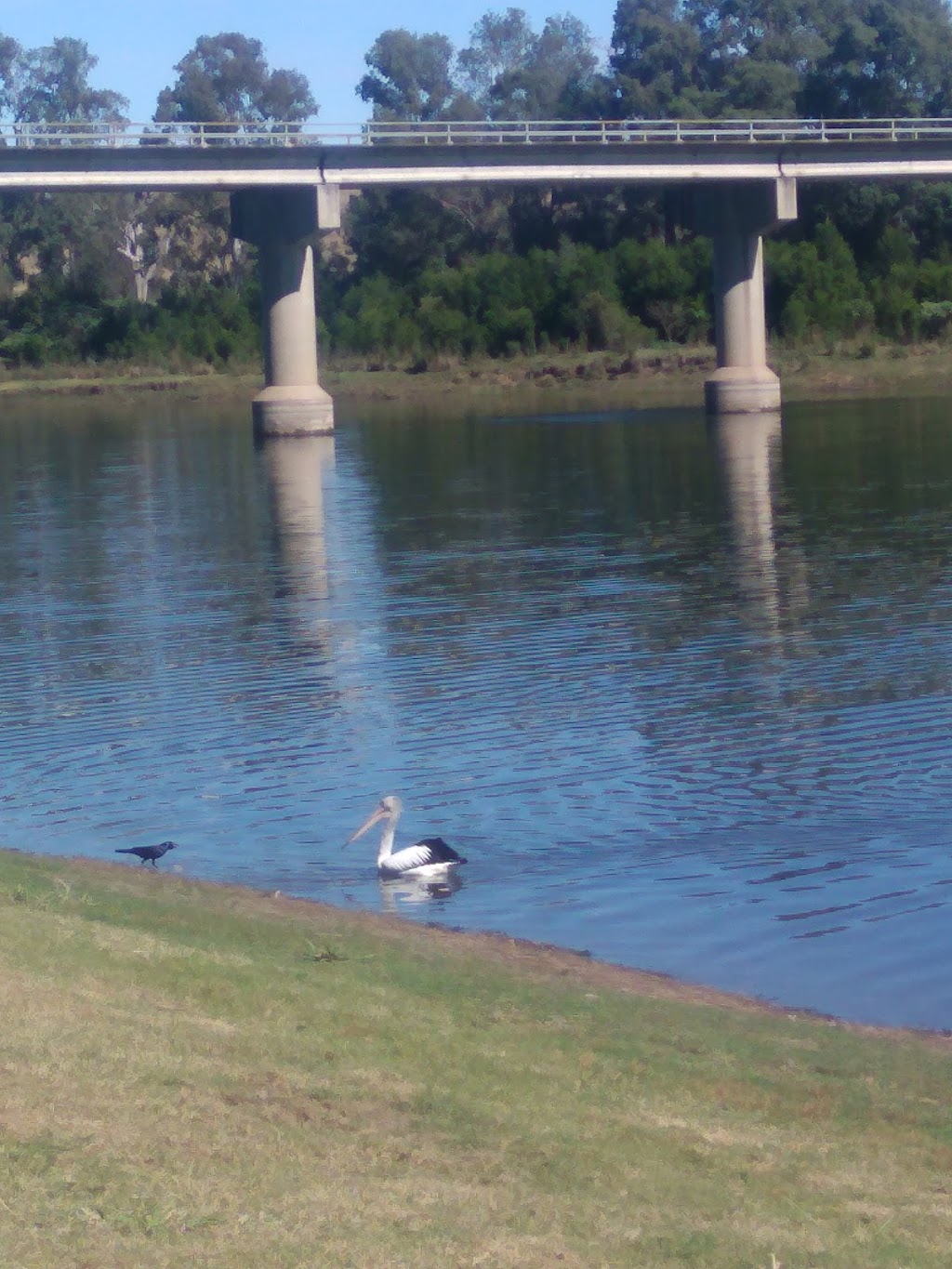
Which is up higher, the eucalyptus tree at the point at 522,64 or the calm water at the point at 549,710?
the eucalyptus tree at the point at 522,64

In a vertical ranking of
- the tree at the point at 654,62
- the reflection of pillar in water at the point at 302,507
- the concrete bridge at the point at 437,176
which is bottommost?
the reflection of pillar in water at the point at 302,507

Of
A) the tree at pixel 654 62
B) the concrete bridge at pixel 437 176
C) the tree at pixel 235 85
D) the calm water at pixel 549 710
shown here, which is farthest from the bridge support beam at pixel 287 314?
the tree at pixel 235 85

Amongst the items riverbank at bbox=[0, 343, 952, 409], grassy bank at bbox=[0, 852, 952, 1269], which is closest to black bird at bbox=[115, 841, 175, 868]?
grassy bank at bbox=[0, 852, 952, 1269]

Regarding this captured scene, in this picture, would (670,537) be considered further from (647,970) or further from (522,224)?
(522,224)

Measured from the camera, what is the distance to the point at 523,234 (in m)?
110

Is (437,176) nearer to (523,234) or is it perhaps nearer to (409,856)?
(523,234)

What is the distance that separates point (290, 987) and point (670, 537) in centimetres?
2523

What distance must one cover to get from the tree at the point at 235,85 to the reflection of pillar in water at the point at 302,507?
85122mm

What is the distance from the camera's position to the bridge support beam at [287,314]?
218 ft

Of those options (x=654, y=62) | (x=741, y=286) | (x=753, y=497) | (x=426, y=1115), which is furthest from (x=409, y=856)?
(x=654, y=62)

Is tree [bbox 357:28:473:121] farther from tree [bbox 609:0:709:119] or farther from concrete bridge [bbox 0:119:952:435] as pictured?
concrete bridge [bbox 0:119:952:435]

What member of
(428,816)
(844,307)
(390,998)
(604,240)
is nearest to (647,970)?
(390,998)

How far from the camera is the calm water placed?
12961 millimetres

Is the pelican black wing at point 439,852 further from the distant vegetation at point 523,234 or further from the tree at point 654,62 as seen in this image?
the tree at point 654,62
